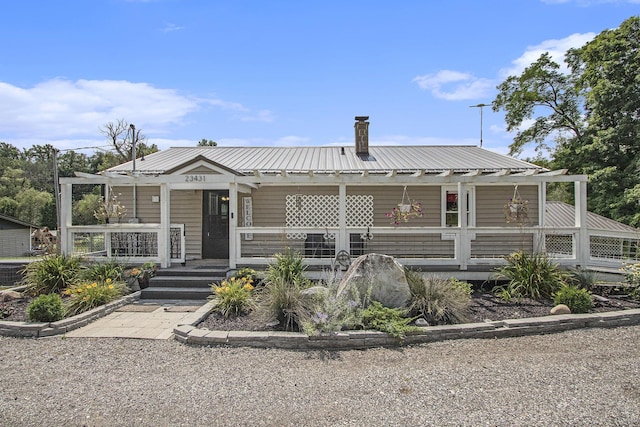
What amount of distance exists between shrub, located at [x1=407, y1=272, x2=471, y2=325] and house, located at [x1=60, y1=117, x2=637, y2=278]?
206cm

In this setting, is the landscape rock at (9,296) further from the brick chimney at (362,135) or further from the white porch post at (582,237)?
the white porch post at (582,237)

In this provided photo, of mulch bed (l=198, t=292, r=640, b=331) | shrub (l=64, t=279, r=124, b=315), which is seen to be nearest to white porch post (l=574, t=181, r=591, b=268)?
mulch bed (l=198, t=292, r=640, b=331)

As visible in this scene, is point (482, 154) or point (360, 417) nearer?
point (360, 417)

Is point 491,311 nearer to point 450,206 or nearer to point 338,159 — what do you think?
point 450,206

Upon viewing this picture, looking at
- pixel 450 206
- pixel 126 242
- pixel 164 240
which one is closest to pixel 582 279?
pixel 450 206

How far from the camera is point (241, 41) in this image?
1074 centimetres

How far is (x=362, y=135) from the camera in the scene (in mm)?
13969

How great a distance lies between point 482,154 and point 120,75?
14.0 m

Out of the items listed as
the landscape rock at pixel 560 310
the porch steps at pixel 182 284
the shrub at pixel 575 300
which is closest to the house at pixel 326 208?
the porch steps at pixel 182 284

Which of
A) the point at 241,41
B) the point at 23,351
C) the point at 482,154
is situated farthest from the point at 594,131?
the point at 23,351

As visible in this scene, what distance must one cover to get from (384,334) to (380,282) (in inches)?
40.1

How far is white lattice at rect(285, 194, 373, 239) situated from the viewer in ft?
37.8

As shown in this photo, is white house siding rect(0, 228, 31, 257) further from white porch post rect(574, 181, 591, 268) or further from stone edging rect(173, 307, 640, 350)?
white porch post rect(574, 181, 591, 268)

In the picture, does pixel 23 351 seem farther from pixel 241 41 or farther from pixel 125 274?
pixel 241 41
